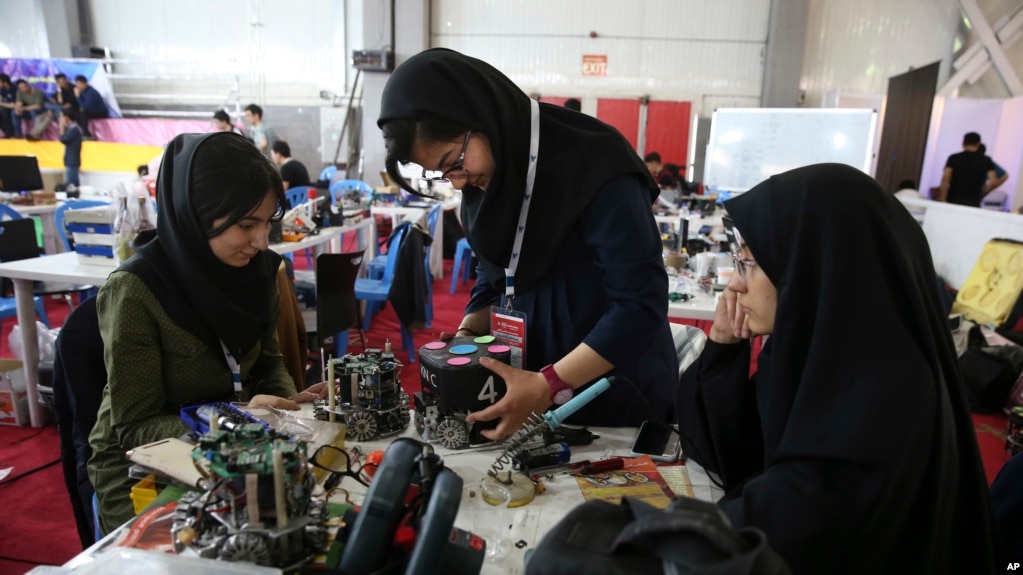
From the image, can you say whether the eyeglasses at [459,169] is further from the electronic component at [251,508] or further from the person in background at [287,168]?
the person in background at [287,168]

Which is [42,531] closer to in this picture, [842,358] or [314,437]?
[314,437]

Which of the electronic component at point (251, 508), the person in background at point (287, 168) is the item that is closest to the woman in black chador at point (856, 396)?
the electronic component at point (251, 508)

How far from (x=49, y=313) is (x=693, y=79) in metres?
8.90

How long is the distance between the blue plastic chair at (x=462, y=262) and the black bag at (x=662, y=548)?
5.28 m

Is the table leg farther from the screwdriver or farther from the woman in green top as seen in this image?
the screwdriver

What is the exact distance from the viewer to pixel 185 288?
1397 millimetres

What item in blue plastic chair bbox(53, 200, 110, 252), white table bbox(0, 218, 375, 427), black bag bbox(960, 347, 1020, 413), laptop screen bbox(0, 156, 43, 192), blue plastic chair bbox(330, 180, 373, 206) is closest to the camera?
white table bbox(0, 218, 375, 427)

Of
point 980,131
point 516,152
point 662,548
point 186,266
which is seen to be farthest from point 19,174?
point 980,131

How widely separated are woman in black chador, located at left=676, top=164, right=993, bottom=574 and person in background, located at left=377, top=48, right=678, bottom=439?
0.29m

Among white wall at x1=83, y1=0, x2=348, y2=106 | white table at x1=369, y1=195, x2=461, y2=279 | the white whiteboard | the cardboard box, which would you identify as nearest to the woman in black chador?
the cardboard box

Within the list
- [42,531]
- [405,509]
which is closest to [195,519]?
[405,509]

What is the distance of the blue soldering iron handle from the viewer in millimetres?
1146

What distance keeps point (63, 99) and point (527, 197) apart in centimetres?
1078

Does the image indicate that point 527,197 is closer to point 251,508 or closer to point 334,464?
point 334,464
